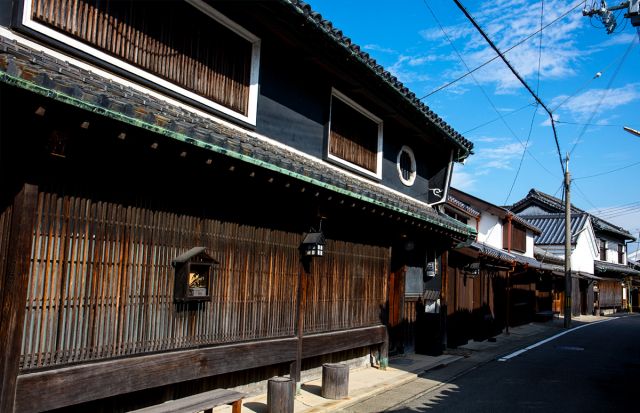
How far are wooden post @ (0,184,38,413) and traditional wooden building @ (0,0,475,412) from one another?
0.01 meters

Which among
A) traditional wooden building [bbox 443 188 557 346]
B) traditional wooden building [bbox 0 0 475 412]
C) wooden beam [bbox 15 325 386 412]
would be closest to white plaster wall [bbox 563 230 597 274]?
traditional wooden building [bbox 443 188 557 346]

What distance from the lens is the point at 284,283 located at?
927cm

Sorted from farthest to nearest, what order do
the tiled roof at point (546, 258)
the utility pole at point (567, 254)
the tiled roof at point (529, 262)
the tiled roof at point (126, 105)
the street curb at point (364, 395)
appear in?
the tiled roof at point (546, 258) < the utility pole at point (567, 254) < the tiled roof at point (529, 262) < the street curb at point (364, 395) < the tiled roof at point (126, 105)

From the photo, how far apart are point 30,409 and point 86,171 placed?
8.86 feet

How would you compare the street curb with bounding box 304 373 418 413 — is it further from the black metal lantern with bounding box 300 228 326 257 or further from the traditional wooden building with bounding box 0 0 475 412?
the black metal lantern with bounding box 300 228 326 257

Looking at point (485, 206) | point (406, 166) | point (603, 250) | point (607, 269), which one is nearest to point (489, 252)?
point (406, 166)

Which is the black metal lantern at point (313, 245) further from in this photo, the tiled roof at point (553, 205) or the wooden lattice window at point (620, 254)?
the wooden lattice window at point (620, 254)

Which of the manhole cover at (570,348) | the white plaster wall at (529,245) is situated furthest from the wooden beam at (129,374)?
the white plaster wall at (529,245)

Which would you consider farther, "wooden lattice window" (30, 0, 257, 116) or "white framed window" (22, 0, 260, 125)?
"wooden lattice window" (30, 0, 257, 116)

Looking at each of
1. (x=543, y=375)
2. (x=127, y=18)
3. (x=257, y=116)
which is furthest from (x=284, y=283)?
(x=543, y=375)

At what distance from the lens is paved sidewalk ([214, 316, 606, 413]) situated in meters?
8.89

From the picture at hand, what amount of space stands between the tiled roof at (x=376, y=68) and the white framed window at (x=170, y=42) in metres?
1.16

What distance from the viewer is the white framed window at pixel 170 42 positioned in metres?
6.33

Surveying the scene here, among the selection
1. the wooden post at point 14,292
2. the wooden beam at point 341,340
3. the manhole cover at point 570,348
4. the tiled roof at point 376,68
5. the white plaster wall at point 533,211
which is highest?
the white plaster wall at point 533,211
